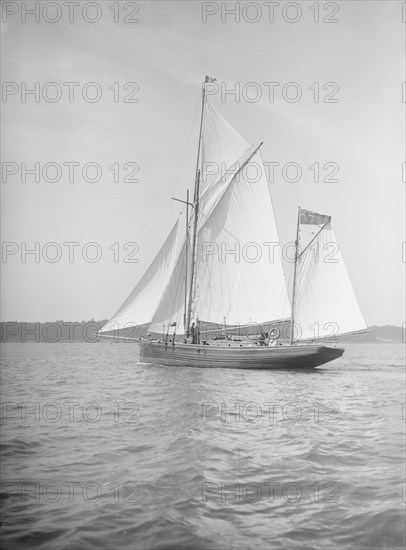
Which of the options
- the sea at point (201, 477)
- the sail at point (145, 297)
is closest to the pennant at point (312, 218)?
the sail at point (145, 297)

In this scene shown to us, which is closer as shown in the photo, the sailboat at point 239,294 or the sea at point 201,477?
the sea at point 201,477

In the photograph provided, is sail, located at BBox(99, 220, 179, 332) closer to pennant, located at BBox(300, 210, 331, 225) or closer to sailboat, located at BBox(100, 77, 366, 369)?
sailboat, located at BBox(100, 77, 366, 369)

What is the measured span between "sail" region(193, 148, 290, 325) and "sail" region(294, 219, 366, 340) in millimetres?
1960

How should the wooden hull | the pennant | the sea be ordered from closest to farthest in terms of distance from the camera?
the sea < the wooden hull < the pennant

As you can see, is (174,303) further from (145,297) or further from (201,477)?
(201,477)

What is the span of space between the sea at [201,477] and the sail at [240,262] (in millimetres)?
20360

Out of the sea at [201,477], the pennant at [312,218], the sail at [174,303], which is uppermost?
the pennant at [312,218]

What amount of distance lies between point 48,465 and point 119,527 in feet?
11.7

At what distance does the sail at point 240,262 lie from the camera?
3816 centimetres

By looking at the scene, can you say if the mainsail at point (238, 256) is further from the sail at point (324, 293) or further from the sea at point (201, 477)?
the sea at point (201, 477)

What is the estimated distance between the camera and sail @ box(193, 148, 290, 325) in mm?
38156

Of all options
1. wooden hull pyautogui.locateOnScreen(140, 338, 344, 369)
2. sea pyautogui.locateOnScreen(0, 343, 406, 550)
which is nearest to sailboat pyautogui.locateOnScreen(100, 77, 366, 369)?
wooden hull pyautogui.locateOnScreen(140, 338, 344, 369)

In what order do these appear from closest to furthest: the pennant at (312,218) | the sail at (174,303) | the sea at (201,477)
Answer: the sea at (201,477), the sail at (174,303), the pennant at (312,218)

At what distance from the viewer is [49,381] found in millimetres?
28594
